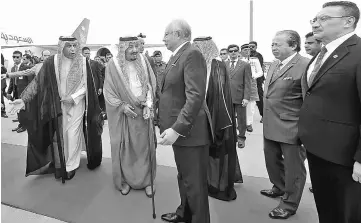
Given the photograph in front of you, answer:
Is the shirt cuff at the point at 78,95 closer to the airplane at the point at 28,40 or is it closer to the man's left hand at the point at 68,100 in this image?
the man's left hand at the point at 68,100

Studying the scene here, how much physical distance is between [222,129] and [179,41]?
98 cm

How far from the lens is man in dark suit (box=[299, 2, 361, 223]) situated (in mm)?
1277

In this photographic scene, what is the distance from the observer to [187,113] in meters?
1.56

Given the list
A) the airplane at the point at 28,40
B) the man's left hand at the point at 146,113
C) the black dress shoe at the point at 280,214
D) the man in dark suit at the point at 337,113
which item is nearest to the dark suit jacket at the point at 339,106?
the man in dark suit at the point at 337,113

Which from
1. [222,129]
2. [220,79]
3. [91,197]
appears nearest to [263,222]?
[222,129]

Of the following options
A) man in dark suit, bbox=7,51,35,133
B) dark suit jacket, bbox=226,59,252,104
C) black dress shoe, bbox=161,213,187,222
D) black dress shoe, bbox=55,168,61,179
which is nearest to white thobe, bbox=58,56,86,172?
black dress shoe, bbox=55,168,61,179

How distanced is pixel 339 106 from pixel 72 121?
8.98ft

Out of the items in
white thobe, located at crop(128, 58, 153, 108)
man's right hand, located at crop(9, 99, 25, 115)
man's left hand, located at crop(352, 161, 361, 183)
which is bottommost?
man's left hand, located at crop(352, 161, 361, 183)

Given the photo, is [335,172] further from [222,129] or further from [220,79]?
[220,79]

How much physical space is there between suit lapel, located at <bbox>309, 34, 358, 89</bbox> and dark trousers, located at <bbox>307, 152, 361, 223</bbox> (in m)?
0.49

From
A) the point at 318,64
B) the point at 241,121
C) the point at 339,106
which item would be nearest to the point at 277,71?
the point at 318,64

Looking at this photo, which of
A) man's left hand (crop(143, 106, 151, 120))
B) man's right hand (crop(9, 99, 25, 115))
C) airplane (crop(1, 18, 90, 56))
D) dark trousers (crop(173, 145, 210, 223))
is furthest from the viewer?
airplane (crop(1, 18, 90, 56))

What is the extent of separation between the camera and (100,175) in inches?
126

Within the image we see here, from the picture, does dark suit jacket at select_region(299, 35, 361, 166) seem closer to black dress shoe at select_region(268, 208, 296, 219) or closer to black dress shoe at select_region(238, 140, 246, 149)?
black dress shoe at select_region(268, 208, 296, 219)
